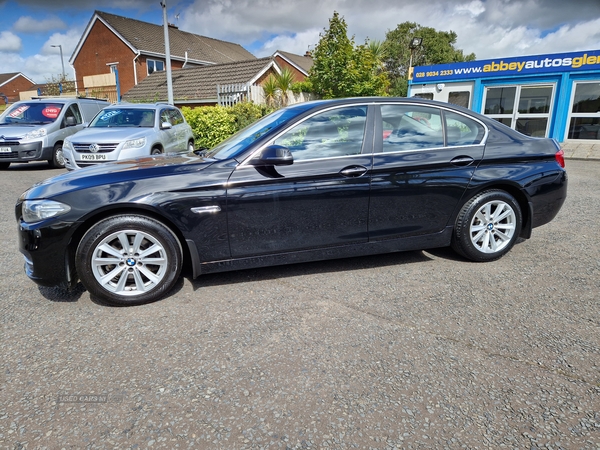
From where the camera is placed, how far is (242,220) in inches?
134

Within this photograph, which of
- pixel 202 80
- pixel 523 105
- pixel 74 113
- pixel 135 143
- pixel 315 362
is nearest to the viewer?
pixel 315 362

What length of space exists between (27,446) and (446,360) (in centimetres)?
225

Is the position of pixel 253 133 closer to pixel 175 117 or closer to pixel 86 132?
pixel 86 132

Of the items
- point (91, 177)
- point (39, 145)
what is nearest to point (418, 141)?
point (91, 177)

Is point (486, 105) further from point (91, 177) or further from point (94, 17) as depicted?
point (94, 17)

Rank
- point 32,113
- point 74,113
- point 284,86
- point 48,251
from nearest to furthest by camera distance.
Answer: point 48,251
point 32,113
point 74,113
point 284,86

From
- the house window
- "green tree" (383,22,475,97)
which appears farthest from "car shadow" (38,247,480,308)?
"green tree" (383,22,475,97)

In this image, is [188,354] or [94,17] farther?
[94,17]

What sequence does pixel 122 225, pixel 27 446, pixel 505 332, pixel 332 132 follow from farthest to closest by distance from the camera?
pixel 332 132 < pixel 122 225 < pixel 505 332 < pixel 27 446

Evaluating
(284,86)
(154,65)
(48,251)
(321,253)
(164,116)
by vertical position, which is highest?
(154,65)

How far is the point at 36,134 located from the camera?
10.9 metres

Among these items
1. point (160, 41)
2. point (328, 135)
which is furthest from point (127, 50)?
point (328, 135)

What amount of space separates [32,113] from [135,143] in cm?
524

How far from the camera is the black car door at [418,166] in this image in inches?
147
